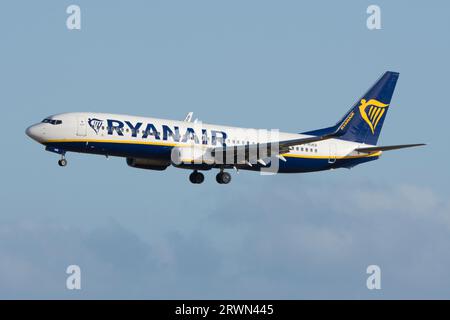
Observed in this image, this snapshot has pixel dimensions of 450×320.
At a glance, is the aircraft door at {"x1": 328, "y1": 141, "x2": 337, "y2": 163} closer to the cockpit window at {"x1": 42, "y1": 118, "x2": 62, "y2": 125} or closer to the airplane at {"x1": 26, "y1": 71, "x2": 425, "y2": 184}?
the airplane at {"x1": 26, "y1": 71, "x2": 425, "y2": 184}

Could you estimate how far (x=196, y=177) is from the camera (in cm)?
8562

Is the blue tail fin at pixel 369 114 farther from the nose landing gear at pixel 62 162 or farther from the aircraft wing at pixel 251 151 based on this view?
the nose landing gear at pixel 62 162

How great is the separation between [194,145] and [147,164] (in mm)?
5181

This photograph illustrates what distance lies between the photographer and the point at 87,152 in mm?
77562

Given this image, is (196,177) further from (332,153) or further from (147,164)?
(332,153)

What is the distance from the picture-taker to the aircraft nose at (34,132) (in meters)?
77.5

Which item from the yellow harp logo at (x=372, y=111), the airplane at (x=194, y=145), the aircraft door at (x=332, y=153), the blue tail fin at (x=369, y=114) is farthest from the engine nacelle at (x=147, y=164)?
the yellow harp logo at (x=372, y=111)

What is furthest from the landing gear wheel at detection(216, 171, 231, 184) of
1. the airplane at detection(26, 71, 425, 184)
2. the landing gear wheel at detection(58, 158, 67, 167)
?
the landing gear wheel at detection(58, 158, 67, 167)

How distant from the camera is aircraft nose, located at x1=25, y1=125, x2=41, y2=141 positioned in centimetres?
7750

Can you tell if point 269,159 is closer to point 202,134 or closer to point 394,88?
point 202,134

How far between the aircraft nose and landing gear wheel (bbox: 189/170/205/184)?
13.8 meters

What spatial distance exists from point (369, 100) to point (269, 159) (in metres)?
14.3
